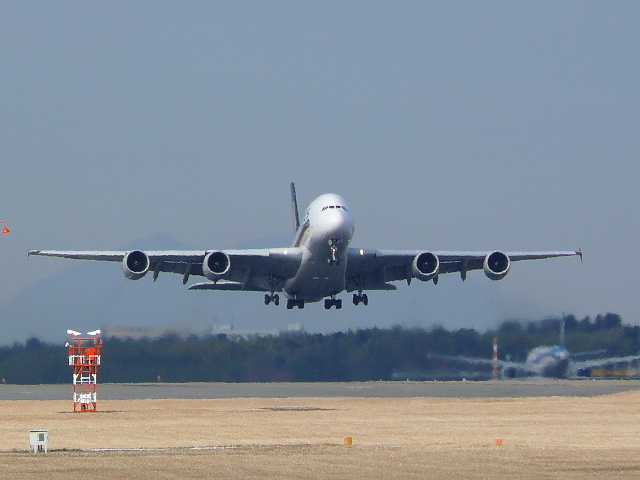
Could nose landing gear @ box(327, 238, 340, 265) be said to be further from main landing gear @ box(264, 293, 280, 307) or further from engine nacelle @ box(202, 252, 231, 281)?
main landing gear @ box(264, 293, 280, 307)

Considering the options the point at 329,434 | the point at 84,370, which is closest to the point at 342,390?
the point at 84,370

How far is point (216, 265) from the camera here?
47.6 meters

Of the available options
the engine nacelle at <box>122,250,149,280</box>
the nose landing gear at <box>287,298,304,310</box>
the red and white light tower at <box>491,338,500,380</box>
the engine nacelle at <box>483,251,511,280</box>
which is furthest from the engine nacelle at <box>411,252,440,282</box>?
the red and white light tower at <box>491,338,500,380</box>

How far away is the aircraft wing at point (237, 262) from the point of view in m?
48.2

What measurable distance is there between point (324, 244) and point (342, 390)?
1490 cm

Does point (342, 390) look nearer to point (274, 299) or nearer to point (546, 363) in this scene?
point (274, 299)

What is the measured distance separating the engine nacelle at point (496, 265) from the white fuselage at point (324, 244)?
6.77 m

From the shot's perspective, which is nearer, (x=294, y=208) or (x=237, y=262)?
(x=237, y=262)

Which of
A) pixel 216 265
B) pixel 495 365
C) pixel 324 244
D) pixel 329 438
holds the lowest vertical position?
pixel 329 438

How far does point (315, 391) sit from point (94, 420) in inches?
870

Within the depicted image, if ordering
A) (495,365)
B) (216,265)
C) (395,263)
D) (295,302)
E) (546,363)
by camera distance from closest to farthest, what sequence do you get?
(216,265)
(395,263)
(295,302)
(495,365)
(546,363)

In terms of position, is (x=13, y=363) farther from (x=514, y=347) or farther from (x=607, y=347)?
(x=607, y=347)

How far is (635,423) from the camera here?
35062 mm

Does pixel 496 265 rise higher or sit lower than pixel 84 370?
higher
